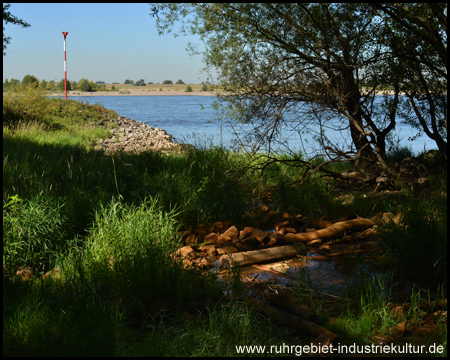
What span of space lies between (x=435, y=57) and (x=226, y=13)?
3.06 metres

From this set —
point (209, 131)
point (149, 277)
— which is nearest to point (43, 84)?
point (209, 131)

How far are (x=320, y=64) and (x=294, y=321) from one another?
13.8 ft

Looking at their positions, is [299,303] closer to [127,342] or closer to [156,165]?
[127,342]

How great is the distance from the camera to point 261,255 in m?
4.09

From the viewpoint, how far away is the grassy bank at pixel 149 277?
2.65 meters

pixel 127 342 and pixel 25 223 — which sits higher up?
pixel 25 223

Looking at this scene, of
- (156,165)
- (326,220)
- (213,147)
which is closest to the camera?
(326,220)

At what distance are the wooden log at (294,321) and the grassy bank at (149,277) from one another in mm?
60

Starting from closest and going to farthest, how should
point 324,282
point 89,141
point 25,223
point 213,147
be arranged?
point 324,282, point 25,223, point 213,147, point 89,141

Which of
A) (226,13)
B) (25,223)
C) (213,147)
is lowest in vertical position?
(25,223)

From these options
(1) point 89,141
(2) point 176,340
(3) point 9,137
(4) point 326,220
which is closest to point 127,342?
(2) point 176,340

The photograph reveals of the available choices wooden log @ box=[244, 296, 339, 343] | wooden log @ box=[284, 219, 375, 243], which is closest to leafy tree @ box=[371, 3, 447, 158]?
wooden log @ box=[284, 219, 375, 243]

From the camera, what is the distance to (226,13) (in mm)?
6504

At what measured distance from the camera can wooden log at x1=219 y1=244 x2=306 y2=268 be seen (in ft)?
12.6
